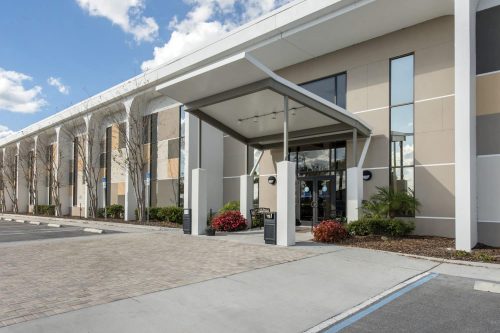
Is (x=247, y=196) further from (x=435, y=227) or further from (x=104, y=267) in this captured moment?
(x=104, y=267)

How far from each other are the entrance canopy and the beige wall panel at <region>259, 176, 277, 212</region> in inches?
105

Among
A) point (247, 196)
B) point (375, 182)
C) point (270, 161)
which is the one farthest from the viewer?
point (270, 161)

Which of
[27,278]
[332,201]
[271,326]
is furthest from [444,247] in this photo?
[27,278]

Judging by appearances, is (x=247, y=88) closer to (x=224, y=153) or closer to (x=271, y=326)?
(x=271, y=326)

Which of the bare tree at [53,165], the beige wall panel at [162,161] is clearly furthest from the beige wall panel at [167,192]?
the bare tree at [53,165]

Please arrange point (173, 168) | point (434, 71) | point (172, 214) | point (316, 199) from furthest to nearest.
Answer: point (173, 168), point (172, 214), point (316, 199), point (434, 71)

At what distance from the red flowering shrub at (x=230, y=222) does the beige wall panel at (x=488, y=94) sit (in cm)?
963

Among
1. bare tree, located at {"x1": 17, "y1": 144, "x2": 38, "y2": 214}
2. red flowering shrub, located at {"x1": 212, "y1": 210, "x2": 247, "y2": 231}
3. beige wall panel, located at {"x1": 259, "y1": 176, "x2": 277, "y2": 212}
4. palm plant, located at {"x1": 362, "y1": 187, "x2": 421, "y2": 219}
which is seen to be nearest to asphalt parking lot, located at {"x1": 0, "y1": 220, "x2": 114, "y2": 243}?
red flowering shrub, located at {"x1": 212, "y1": 210, "x2": 247, "y2": 231}

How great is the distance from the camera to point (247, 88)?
12.1 m

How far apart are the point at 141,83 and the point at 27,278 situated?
767 inches

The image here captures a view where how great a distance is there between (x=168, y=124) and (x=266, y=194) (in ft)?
30.4

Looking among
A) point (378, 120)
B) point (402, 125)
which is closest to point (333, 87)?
point (378, 120)

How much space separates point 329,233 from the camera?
1273 cm

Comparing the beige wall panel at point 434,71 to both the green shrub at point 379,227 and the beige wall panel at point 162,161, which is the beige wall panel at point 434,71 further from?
Answer: the beige wall panel at point 162,161
